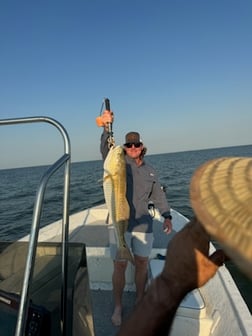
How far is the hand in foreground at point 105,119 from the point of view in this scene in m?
3.80

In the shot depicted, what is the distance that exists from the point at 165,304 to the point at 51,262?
1.32 meters

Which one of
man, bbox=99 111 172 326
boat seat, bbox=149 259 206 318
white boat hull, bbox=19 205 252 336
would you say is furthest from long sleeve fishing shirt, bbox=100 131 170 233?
boat seat, bbox=149 259 206 318

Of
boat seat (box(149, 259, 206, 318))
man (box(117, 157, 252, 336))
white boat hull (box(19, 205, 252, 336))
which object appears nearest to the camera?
man (box(117, 157, 252, 336))

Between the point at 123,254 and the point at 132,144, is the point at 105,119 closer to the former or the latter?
the point at 132,144

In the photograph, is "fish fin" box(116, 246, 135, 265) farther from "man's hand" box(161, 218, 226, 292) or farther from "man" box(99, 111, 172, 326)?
"man's hand" box(161, 218, 226, 292)

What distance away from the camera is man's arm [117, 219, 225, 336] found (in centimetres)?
90

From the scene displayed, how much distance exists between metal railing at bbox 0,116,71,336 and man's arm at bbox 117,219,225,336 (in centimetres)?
56

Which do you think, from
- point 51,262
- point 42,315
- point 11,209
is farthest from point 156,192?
point 11,209

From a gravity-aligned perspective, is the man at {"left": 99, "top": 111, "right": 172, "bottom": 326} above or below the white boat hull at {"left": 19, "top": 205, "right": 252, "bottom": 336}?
above

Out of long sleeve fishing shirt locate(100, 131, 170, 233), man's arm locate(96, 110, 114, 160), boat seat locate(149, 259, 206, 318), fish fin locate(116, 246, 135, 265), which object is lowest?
boat seat locate(149, 259, 206, 318)

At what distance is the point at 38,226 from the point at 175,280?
0.75 m

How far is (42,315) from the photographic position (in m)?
1.56

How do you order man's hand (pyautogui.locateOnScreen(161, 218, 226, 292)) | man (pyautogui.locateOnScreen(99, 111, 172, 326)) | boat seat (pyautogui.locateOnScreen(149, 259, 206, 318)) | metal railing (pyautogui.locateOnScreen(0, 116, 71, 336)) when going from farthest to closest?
man (pyautogui.locateOnScreen(99, 111, 172, 326)) → boat seat (pyautogui.locateOnScreen(149, 259, 206, 318)) → metal railing (pyautogui.locateOnScreen(0, 116, 71, 336)) → man's hand (pyautogui.locateOnScreen(161, 218, 226, 292))

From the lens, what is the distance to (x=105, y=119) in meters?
3.80
